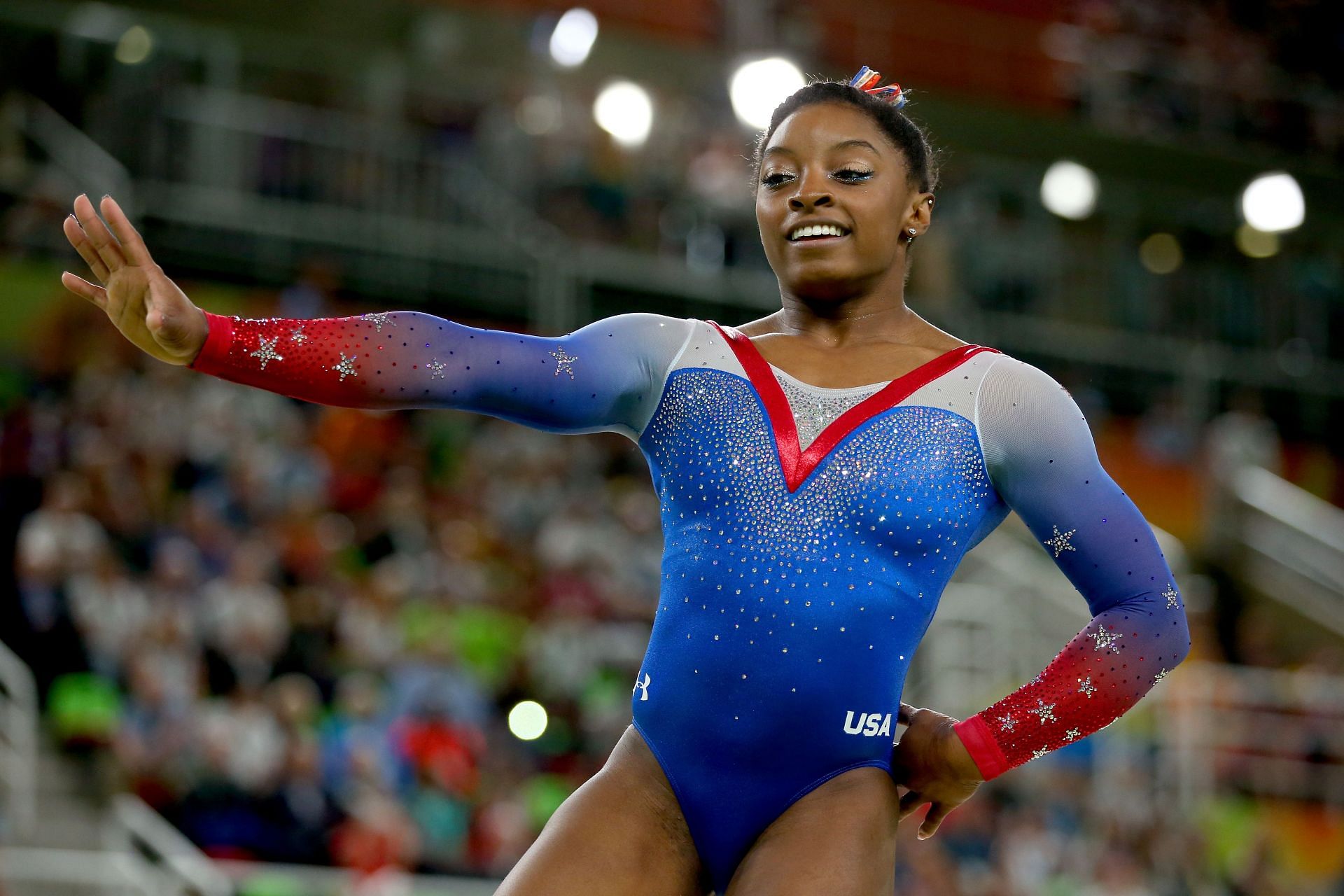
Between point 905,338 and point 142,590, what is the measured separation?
6783 millimetres

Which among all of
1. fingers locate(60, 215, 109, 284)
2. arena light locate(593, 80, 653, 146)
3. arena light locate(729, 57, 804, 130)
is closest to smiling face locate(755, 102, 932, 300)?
fingers locate(60, 215, 109, 284)

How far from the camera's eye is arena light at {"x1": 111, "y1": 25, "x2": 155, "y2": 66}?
45.6ft

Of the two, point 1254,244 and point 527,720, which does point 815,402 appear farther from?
point 1254,244

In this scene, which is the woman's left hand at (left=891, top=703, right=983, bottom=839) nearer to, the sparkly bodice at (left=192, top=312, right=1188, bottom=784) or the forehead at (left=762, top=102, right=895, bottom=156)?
the sparkly bodice at (left=192, top=312, right=1188, bottom=784)

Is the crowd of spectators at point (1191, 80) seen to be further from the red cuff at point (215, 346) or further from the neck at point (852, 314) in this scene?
the red cuff at point (215, 346)

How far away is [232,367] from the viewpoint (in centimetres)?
285

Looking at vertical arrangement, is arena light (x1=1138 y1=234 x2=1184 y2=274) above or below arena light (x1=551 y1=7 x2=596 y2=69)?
below

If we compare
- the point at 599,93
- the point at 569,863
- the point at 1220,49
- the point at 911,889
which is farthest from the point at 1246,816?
the point at 569,863

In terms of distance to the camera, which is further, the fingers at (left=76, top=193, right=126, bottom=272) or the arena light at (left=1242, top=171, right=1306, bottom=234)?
the arena light at (left=1242, top=171, right=1306, bottom=234)

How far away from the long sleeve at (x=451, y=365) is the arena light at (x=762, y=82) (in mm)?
11065

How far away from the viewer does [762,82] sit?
46.3ft

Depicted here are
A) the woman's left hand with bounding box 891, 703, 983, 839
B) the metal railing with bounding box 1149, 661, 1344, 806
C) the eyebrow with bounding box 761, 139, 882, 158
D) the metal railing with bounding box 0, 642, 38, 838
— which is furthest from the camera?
the metal railing with bounding box 1149, 661, 1344, 806

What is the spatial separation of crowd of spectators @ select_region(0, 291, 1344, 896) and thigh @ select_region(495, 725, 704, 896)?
227 inches

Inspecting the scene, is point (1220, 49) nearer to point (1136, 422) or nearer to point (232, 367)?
point (1136, 422)
